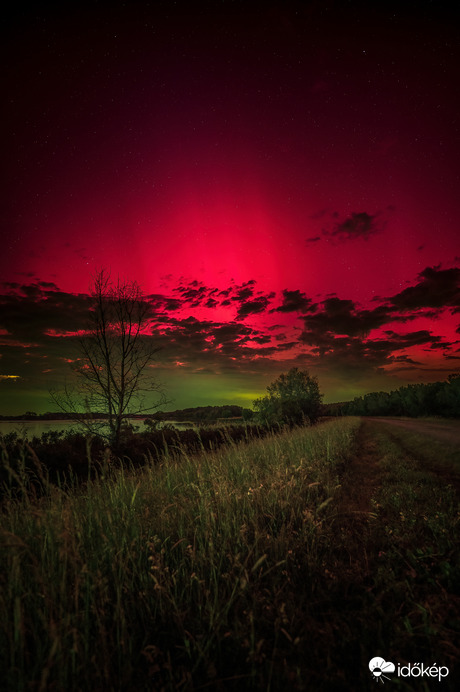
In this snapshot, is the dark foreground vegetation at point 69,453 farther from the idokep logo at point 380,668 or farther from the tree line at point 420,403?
the tree line at point 420,403

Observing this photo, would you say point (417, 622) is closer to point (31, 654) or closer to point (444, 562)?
point (444, 562)

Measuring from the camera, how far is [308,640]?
2.10 metres

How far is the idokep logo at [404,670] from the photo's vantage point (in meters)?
1.86

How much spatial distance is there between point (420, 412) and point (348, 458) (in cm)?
6947

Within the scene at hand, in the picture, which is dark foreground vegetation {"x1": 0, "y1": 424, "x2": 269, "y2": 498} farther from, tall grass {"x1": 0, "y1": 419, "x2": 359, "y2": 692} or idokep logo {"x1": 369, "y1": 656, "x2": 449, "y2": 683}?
idokep logo {"x1": 369, "y1": 656, "x2": 449, "y2": 683}

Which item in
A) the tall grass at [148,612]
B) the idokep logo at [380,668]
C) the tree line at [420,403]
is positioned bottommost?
the tree line at [420,403]

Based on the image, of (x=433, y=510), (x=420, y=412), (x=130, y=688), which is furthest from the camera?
(x=420, y=412)

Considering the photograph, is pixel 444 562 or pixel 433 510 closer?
pixel 444 562

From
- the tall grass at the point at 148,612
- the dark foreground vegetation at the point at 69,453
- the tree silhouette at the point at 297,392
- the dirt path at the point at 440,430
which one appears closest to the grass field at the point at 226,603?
the tall grass at the point at 148,612

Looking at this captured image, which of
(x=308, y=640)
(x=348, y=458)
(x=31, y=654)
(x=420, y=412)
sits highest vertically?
→ (x=31, y=654)

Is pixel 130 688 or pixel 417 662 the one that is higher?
pixel 130 688

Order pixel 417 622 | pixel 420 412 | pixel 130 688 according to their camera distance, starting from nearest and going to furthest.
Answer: pixel 130 688, pixel 417 622, pixel 420 412

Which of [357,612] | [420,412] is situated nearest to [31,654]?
[357,612]

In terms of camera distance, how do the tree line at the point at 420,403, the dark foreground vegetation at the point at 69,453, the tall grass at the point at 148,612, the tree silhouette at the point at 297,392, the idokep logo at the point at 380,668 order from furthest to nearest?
the tree line at the point at 420,403 → the tree silhouette at the point at 297,392 → the dark foreground vegetation at the point at 69,453 → the idokep logo at the point at 380,668 → the tall grass at the point at 148,612
